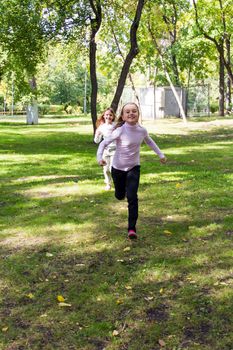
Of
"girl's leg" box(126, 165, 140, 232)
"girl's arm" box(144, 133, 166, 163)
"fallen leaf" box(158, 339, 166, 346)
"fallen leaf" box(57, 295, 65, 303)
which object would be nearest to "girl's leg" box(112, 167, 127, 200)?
"girl's leg" box(126, 165, 140, 232)

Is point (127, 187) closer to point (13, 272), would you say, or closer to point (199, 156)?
point (13, 272)

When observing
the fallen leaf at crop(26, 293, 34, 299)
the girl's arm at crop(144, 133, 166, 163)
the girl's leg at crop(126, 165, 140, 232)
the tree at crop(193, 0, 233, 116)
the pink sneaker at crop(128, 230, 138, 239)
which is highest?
the tree at crop(193, 0, 233, 116)

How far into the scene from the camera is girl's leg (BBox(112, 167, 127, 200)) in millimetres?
6801

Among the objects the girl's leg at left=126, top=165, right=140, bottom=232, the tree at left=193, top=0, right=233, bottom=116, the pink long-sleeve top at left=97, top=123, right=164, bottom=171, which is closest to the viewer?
the girl's leg at left=126, top=165, right=140, bottom=232

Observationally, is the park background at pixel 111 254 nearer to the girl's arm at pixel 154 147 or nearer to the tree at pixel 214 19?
the girl's arm at pixel 154 147

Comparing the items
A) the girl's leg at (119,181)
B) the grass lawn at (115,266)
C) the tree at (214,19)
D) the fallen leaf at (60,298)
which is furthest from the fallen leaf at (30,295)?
the tree at (214,19)

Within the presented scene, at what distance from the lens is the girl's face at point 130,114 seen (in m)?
6.58

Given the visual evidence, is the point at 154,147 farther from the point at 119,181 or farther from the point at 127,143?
the point at 119,181

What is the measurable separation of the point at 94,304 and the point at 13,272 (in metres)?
1.32

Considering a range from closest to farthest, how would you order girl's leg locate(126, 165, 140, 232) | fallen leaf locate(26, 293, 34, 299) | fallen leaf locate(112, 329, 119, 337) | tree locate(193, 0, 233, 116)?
1. fallen leaf locate(112, 329, 119, 337)
2. fallen leaf locate(26, 293, 34, 299)
3. girl's leg locate(126, 165, 140, 232)
4. tree locate(193, 0, 233, 116)

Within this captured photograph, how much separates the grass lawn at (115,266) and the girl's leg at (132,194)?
31 centimetres

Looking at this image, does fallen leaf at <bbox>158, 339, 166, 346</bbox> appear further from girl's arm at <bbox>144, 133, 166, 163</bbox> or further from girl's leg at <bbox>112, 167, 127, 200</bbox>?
girl's arm at <bbox>144, 133, 166, 163</bbox>

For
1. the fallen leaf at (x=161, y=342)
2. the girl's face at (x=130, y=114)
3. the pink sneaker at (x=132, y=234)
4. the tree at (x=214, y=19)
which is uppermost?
the tree at (x=214, y=19)

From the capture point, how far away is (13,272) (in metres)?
5.59
